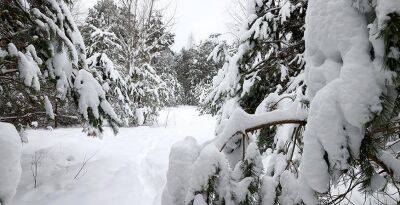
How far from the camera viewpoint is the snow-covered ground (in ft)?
15.0

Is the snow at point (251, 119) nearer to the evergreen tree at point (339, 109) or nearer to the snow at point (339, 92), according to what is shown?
the evergreen tree at point (339, 109)

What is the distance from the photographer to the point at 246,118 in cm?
161

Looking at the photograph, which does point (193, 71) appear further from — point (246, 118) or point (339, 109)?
point (339, 109)

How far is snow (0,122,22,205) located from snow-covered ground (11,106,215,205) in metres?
2.37

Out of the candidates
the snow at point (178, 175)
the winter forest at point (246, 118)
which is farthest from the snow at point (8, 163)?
the snow at point (178, 175)

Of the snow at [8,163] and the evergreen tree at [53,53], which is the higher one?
Result: the evergreen tree at [53,53]

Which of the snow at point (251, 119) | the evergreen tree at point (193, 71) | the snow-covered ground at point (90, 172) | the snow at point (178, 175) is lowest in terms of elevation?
the snow-covered ground at point (90, 172)

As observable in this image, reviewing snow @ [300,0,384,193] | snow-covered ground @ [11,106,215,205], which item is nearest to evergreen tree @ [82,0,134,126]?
snow-covered ground @ [11,106,215,205]

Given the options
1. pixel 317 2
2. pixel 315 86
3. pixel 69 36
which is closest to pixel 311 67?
pixel 315 86

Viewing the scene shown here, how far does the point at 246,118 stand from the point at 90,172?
4.43 meters

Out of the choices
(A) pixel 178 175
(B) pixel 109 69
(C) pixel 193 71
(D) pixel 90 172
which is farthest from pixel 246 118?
(C) pixel 193 71

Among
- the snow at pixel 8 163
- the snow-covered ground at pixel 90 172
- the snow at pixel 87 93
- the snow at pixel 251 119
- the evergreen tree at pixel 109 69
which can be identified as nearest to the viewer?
the snow at pixel 251 119

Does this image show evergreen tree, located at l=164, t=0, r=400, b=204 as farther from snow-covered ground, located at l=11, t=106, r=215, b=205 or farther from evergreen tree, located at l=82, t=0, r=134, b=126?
evergreen tree, located at l=82, t=0, r=134, b=126

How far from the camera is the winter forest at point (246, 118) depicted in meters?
1.12
